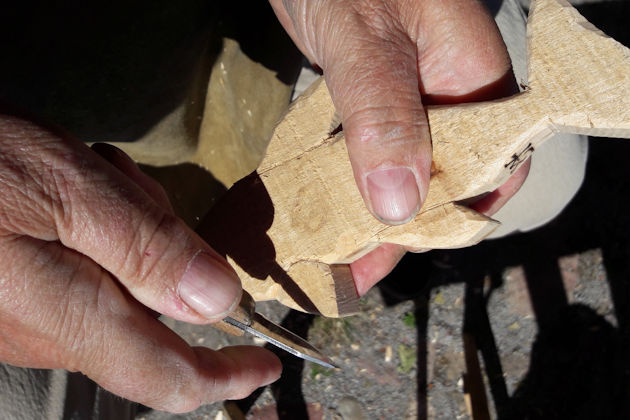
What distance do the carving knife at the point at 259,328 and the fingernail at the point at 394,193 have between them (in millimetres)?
425

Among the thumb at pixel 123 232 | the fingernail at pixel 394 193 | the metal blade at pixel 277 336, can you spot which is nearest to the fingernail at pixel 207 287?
the thumb at pixel 123 232

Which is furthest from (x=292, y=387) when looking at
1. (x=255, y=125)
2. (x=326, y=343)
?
(x=255, y=125)

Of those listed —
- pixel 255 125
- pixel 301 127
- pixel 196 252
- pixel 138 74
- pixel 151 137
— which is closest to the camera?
pixel 196 252

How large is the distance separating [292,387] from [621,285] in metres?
1.87

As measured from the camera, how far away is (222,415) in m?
2.99

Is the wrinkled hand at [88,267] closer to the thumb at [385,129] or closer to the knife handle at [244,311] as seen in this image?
the knife handle at [244,311]

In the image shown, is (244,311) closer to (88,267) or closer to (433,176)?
(88,267)

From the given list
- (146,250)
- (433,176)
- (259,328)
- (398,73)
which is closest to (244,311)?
(259,328)

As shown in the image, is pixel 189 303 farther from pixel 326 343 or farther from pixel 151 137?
pixel 326 343

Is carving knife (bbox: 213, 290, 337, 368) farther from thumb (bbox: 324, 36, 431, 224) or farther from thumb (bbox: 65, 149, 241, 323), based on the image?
thumb (bbox: 324, 36, 431, 224)

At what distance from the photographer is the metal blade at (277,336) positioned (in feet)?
4.97

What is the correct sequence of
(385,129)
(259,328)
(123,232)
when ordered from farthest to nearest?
(259,328) → (385,129) → (123,232)

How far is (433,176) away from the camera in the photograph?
4.68 ft

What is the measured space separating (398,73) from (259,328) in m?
0.79
